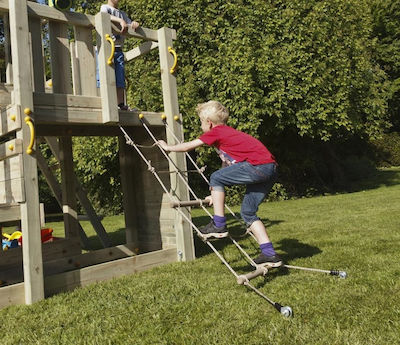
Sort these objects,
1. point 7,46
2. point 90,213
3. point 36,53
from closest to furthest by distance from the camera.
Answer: point 36,53, point 7,46, point 90,213

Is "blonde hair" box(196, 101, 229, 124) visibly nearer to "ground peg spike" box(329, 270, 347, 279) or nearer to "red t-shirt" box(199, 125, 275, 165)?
"red t-shirt" box(199, 125, 275, 165)

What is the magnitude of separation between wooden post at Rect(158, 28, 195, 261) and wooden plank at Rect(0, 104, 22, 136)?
2.10 m

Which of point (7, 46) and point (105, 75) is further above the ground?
point (7, 46)

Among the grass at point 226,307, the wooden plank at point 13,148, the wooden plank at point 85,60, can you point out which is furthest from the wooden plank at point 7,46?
the grass at point 226,307

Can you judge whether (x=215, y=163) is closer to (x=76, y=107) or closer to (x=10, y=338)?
(x=76, y=107)

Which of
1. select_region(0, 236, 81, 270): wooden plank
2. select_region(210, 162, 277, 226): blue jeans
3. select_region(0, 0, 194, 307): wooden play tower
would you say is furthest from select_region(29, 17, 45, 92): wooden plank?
select_region(0, 236, 81, 270): wooden plank

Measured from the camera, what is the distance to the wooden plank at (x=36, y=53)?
468cm

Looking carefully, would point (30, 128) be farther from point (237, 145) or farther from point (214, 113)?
point (237, 145)

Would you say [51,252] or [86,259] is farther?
[51,252]

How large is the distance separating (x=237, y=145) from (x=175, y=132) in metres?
1.72

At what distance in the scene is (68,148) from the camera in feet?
22.6

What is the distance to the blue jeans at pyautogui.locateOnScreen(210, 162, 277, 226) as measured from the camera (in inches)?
168

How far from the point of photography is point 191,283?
442 centimetres

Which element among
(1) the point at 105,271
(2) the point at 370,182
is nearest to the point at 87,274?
(1) the point at 105,271
